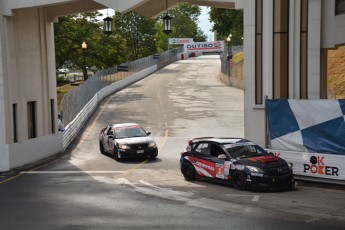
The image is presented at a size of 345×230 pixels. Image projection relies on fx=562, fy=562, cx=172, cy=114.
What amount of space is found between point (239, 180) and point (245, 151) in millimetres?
1186

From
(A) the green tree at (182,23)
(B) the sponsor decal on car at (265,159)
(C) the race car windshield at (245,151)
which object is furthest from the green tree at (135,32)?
(B) the sponsor decal on car at (265,159)

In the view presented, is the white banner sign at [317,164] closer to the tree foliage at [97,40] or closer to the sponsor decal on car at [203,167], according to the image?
the sponsor decal on car at [203,167]

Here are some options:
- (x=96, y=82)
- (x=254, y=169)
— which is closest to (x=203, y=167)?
(x=254, y=169)

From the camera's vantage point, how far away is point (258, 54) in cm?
2016

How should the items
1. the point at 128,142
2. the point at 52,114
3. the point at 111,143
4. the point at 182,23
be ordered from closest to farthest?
the point at 128,142 → the point at 111,143 → the point at 52,114 → the point at 182,23

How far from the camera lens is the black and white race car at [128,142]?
2425cm

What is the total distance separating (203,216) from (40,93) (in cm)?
1538

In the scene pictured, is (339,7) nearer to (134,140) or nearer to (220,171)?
(220,171)

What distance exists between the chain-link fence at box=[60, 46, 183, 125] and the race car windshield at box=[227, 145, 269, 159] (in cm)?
1592

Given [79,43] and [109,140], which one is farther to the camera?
[79,43]

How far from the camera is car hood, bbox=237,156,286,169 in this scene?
→ 54.0 feet

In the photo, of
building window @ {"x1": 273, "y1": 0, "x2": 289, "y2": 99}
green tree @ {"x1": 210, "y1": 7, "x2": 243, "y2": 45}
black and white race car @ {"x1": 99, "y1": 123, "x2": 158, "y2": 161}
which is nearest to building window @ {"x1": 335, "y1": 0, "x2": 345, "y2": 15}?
building window @ {"x1": 273, "y1": 0, "x2": 289, "y2": 99}

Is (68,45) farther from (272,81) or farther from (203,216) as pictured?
(203,216)

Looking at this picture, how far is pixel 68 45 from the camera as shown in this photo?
54.6 meters
